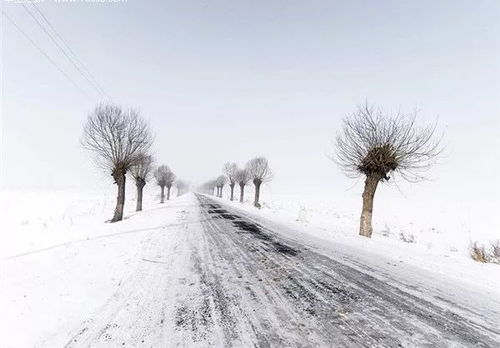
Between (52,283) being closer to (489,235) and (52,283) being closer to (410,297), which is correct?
(410,297)

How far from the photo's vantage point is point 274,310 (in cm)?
419

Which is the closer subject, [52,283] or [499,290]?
[52,283]

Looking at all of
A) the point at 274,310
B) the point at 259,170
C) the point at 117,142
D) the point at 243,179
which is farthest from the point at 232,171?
the point at 274,310

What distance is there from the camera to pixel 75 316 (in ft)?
13.3

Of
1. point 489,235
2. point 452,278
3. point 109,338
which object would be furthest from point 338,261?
point 489,235

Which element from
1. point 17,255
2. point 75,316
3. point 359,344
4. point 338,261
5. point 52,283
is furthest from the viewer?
point 17,255

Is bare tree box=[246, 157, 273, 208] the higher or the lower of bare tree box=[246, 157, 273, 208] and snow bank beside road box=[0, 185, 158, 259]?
the higher

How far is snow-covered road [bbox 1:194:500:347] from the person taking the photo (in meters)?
3.40

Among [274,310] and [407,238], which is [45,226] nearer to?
[274,310]

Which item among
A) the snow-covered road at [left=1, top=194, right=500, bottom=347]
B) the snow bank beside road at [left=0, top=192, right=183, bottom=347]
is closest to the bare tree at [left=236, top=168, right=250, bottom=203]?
the snow bank beside road at [left=0, top=192, right=183, bottom=347]

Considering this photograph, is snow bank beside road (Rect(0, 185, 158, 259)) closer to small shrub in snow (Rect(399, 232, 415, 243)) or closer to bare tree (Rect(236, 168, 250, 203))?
small shrub in snow (Rect(399, 232, 415, 243))

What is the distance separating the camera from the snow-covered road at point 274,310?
340 cm

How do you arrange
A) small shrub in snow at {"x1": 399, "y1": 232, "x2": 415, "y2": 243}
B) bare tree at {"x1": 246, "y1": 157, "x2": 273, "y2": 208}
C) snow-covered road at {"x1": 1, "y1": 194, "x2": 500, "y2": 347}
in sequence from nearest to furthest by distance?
1. snow-covered road at {"x1": 1, "y1": 194, "x2": 500, "y2": 347}
2. small shrub in snow at {"x1": 399, "y1": 232, "x2": 415, "y2": 243}
3. bare tree at {"x1": 246, "y1": 157, "x2": 273, "y2": 208}

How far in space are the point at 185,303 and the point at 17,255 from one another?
6.69m
